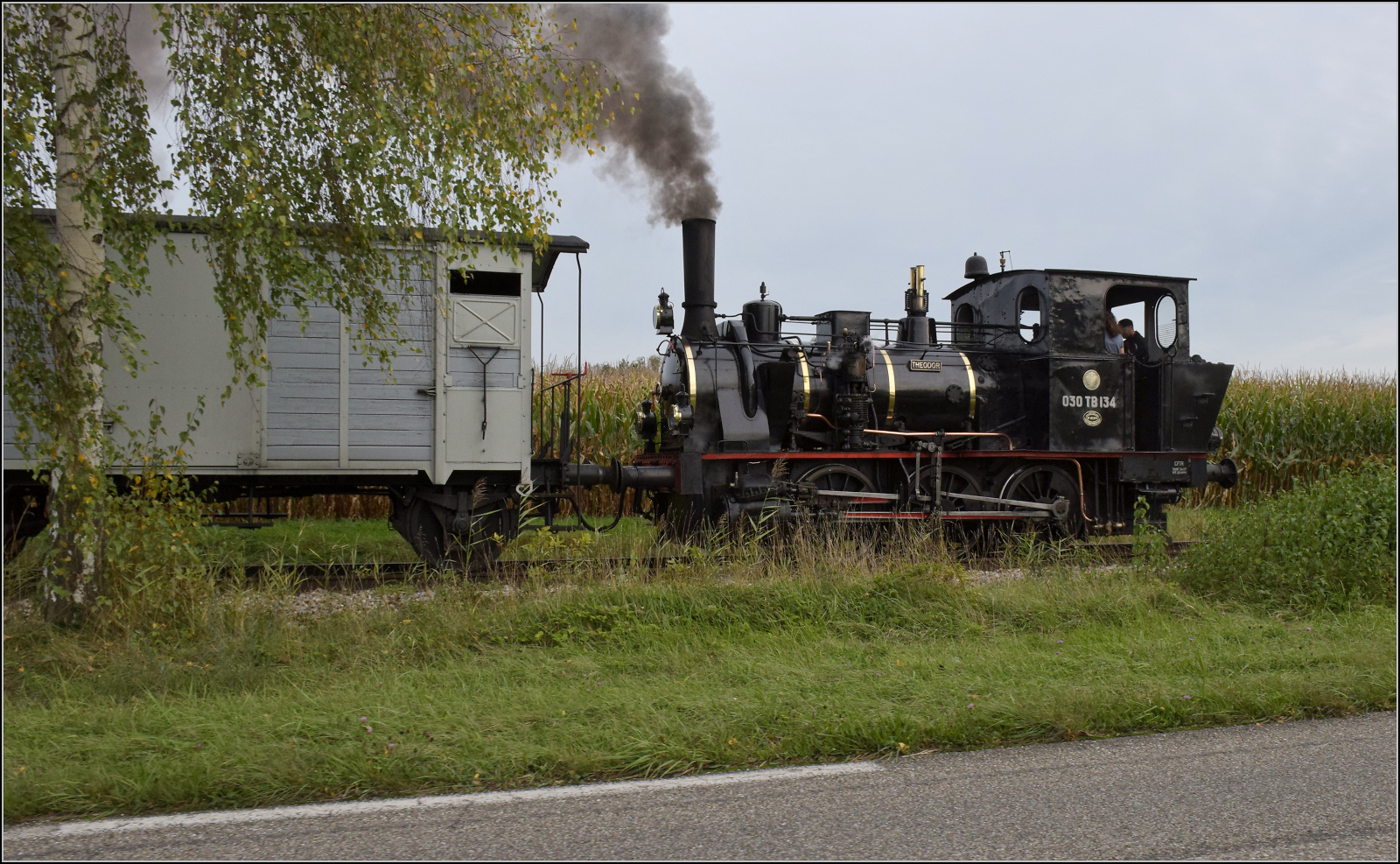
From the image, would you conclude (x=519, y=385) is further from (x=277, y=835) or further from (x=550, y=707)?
(x=277, y=835)

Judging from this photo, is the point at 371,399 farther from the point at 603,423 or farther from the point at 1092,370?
the point at 1092,370

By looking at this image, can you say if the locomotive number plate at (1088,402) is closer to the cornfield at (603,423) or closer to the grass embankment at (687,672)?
the grass embankment at (687,672)

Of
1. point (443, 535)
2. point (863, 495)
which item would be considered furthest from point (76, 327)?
point (863, 495)

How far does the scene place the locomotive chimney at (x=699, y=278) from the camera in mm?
9633

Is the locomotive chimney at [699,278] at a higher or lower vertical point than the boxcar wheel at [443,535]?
higher

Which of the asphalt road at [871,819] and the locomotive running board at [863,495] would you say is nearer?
the asphalt road at [871,819]

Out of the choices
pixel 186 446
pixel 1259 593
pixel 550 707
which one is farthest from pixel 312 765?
pixel 1259 593

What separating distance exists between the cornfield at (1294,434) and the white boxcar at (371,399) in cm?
1283

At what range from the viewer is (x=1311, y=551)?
267 inches

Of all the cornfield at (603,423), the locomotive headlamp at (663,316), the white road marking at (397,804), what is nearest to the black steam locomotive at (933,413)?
the locomotive headlamp at (663,316)

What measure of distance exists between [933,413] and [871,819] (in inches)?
303

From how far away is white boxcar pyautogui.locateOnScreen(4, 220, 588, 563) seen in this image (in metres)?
7.80

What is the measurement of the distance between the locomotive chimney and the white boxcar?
1.60 m

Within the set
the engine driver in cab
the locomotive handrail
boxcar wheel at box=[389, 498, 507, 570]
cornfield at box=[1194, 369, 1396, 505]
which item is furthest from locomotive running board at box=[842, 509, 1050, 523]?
cornfield at box=[1194, 369, 1396, 505]
